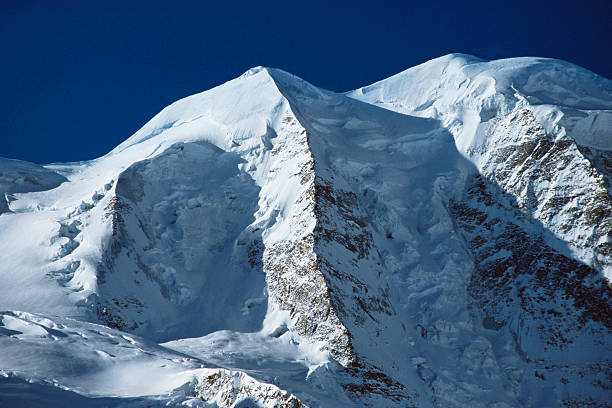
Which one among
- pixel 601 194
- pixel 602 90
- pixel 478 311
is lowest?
pixel 478 311

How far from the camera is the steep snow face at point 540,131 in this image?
60281 millimetres

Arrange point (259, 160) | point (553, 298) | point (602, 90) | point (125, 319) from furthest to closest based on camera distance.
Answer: point (602, 90), point (259, 160), point (553, 298), point (125, 319)

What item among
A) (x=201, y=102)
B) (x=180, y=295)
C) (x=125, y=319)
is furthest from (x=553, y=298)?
(x=201, y=102)

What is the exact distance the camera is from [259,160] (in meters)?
70.2

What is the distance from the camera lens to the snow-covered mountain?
46.8 m

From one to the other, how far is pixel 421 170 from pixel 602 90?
2604 centimetres

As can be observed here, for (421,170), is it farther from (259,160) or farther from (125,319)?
(125,319)

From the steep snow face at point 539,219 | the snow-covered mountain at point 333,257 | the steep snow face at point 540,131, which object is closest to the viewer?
the snow-covered mountain at point 333,257

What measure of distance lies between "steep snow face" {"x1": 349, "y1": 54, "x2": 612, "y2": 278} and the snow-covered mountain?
207mm

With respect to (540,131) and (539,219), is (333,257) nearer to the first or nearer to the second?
(539,219)

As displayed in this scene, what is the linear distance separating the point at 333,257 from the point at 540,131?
26743 millimetres

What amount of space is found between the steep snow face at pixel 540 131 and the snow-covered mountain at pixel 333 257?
8.2 inches

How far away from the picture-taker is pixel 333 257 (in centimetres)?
5581

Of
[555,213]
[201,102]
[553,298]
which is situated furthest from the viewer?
[201,102]
